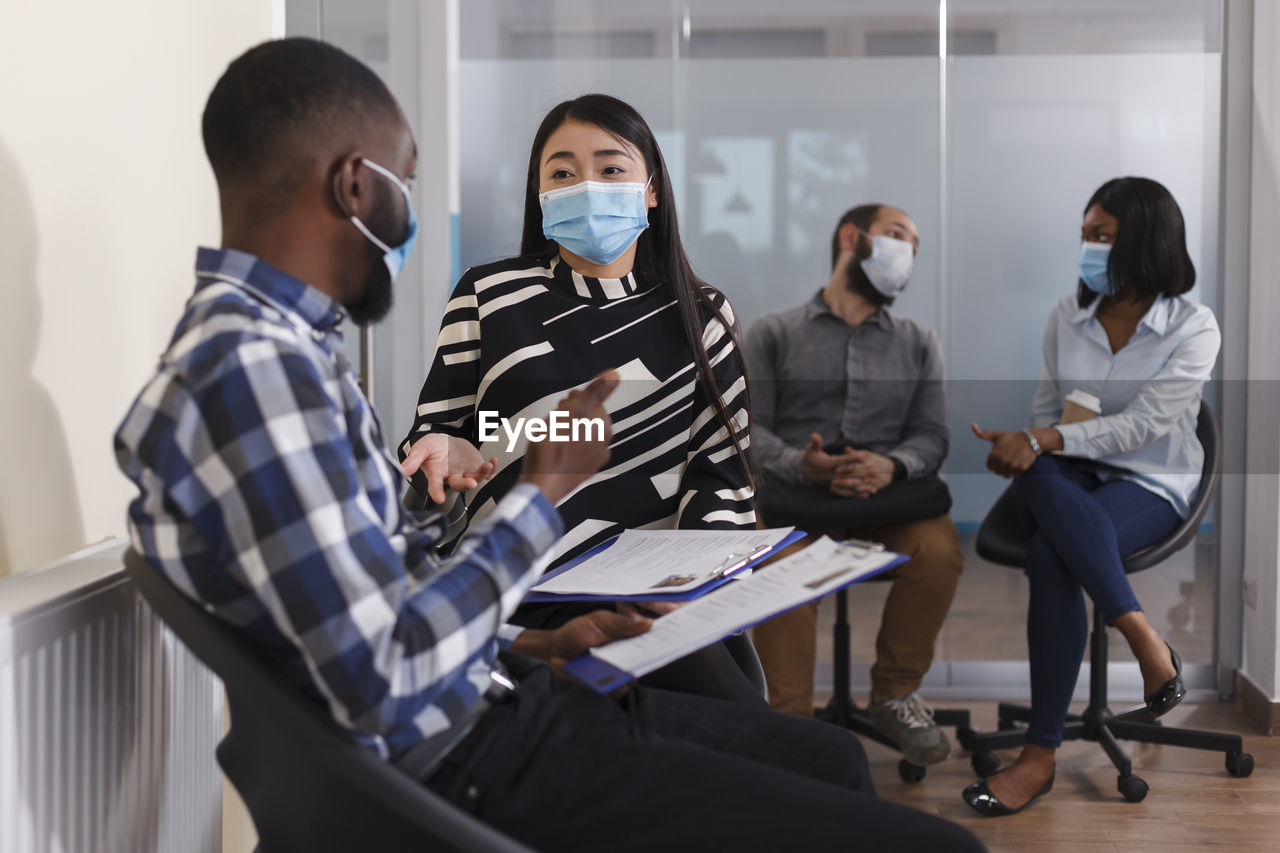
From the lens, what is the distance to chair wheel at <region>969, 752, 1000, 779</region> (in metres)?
2.71

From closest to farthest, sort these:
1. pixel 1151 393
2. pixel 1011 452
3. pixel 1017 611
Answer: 1. pixel 1011 452
2. pixel 1151 393
3. pixel 1017 611

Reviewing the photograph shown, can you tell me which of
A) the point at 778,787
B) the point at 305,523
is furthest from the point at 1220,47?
the point at 305,523

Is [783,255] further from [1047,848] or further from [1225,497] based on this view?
[1047,848]

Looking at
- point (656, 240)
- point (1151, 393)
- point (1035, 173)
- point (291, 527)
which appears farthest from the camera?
point (1035, 173)

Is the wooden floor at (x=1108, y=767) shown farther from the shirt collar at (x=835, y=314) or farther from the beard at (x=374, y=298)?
the beard at (x=374, y=298)

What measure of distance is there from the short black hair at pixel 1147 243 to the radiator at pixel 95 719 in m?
2.55

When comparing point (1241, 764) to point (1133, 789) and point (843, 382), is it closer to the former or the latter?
point (1133, 789)

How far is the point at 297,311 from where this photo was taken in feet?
3.20

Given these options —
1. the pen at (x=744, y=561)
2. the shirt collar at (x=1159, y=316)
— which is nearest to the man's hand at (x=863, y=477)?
the shirt collar at (x=1159, y=316)

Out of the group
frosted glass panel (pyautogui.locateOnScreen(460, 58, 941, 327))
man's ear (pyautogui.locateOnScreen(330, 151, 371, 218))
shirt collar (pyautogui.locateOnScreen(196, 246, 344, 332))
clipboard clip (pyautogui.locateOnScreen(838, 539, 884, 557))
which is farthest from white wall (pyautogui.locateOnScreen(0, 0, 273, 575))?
frosted glass panel (pyautogui.locateOnScreen(460, 58, 941, 327))

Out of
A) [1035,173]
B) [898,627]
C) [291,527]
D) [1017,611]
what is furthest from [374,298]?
[1017,611]

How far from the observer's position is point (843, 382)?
10.1ft

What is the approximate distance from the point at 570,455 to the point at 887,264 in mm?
2232

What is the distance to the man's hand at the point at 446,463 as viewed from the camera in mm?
1502
